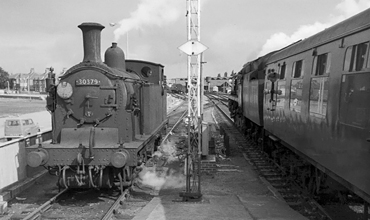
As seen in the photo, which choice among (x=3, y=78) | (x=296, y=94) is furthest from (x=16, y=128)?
(x=3, y=78)

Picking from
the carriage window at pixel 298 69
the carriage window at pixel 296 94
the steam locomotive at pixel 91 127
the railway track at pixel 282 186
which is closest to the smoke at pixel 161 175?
the steam locomotive at pixel 91 127

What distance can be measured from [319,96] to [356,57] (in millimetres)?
1464

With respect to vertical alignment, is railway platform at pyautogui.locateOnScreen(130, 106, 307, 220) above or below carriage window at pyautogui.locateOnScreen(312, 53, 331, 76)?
below

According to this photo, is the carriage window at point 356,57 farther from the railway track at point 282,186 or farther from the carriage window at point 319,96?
the railway track at point 282,186

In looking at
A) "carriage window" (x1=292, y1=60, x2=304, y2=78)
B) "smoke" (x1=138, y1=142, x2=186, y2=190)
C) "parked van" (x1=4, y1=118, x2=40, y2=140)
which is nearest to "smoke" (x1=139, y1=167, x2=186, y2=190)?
"smoke" (x1=138, y1=142, x2=186, y2=190)

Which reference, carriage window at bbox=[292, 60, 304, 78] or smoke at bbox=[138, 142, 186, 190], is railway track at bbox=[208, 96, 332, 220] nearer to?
smoke at bbox=[138, 142, 186, 190]

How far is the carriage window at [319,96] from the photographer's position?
588 centimetres

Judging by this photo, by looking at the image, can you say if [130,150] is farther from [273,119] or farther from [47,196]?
[273,119]

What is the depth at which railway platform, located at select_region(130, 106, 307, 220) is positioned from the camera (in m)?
6.50

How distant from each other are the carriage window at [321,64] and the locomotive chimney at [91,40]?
4776 mm

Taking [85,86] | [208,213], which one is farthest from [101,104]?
[208,213]

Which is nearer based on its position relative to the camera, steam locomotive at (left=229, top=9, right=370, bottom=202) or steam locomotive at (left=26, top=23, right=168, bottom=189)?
steam locomotive at (left=229, top=9, right=370, bottom=202)

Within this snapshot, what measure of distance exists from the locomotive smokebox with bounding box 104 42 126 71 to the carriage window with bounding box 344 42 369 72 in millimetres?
5967

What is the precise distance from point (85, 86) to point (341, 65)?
17.5 ft
